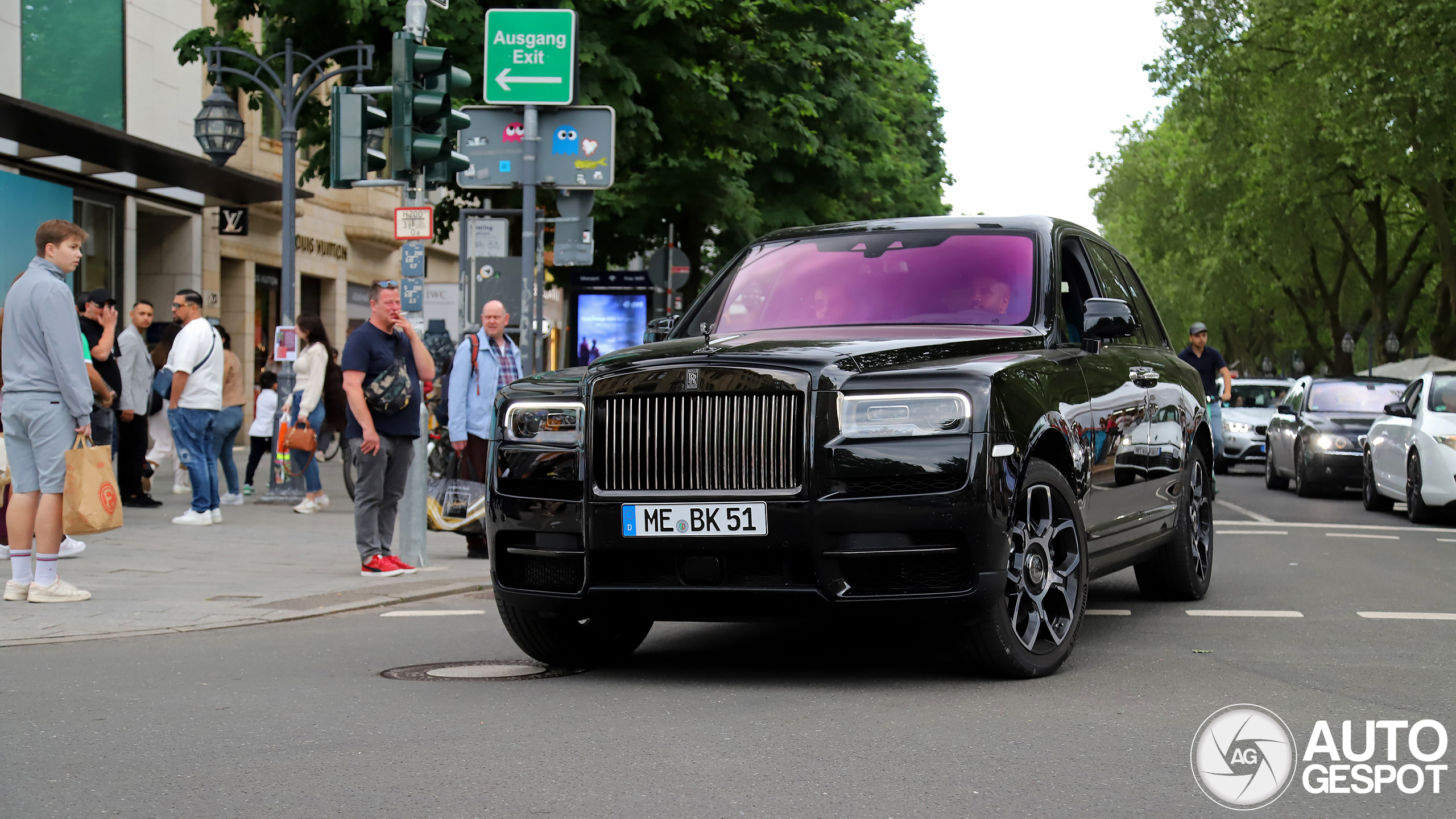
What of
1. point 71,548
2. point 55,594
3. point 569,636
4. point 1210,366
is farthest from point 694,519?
point 1210,366

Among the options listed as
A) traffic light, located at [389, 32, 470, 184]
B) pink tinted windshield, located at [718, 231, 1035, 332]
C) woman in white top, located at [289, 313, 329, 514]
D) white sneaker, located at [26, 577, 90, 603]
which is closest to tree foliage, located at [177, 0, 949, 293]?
woman in white top, located at [289, 313, 329, 514]

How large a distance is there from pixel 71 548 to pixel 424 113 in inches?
152

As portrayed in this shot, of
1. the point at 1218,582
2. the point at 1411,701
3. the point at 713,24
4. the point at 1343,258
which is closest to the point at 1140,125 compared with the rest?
the point at 1343,258

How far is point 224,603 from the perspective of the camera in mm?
9789

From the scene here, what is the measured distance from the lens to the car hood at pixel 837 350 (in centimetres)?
638

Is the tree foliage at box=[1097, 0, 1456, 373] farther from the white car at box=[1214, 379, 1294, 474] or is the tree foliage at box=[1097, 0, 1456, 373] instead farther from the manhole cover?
the manhole cover

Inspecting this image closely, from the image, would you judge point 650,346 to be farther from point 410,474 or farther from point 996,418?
point 410,474

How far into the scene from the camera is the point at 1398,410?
17469mm

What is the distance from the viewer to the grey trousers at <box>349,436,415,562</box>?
434 inches

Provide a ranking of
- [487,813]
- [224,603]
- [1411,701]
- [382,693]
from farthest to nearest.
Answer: [224,603]
[382,693]
[1411,701]
[487,813]

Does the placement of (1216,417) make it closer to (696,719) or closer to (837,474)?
(837,474)

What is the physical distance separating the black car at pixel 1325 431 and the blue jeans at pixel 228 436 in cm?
1258

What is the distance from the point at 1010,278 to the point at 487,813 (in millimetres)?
3971

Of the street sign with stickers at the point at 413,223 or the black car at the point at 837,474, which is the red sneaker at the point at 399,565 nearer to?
the black car at the point at 837,474
